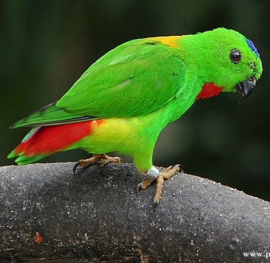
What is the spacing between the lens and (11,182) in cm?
237

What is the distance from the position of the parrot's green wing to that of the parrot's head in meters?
0.11

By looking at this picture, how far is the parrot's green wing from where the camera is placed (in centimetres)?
238

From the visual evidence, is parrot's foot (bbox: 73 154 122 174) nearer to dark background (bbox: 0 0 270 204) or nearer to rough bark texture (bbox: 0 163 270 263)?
rough bark texture (bbox: 0 163 270 263)

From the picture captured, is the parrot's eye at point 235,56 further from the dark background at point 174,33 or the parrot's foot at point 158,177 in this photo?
the dark background at point 174,33

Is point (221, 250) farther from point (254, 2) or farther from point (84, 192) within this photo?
point (254, 2)

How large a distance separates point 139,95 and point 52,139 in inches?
14.2

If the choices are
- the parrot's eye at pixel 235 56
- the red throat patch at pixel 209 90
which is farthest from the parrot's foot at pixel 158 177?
the parrot's eye at pixel 235 56

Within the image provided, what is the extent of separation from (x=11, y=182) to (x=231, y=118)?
1.68m

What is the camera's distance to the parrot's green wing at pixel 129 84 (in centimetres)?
238

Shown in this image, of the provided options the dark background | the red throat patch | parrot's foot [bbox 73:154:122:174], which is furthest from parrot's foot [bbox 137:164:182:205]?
the dark background

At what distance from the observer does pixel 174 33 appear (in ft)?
12.1

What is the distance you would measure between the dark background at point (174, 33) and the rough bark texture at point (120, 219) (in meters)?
1.36

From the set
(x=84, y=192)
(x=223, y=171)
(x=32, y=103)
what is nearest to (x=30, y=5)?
(x=32, y=103)

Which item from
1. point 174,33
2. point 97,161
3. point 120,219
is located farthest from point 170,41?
point 174,33
